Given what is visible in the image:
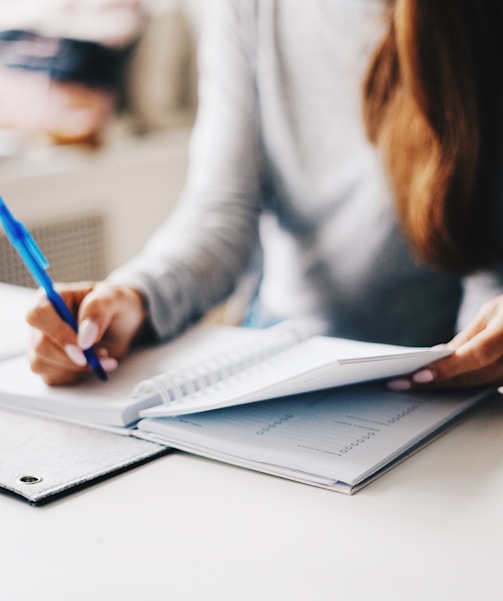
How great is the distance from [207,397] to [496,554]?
0.26 metres

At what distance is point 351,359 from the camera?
59 cm

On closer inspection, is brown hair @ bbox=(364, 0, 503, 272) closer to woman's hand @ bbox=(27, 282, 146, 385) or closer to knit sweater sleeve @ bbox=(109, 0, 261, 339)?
knit sweater sleeve @ bbox=(109, 0, 261, 339)

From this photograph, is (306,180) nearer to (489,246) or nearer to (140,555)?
(489,246)

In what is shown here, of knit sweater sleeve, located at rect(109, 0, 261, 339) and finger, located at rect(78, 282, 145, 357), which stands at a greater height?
knit sweater sleeve, located at rect(109, 0, 261, 339)

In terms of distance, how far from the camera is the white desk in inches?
17.4

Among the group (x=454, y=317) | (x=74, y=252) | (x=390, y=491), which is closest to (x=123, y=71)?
(x=74, y=252)

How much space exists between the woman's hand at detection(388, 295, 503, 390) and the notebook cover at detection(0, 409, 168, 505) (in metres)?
0.22

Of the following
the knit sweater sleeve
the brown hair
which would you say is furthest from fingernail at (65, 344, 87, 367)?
the brown hair

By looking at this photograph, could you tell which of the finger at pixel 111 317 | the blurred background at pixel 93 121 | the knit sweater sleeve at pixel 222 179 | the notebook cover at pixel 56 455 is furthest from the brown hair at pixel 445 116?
the blurred background at pixel 93 121

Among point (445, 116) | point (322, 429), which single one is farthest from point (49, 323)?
point (445, 116)

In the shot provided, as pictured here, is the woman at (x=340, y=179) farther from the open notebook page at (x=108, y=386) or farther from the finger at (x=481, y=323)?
the finger at (x=481, y=323)

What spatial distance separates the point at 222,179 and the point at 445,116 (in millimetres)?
310

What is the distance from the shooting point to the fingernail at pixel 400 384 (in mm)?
700

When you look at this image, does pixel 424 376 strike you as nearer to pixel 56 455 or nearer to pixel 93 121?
pixel 56 455
